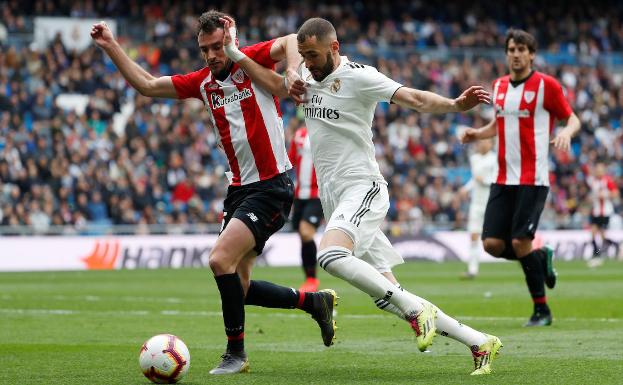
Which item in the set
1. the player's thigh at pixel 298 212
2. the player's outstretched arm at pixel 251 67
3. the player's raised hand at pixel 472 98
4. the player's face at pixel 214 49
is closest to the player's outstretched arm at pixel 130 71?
the player's face at pixel 214 49

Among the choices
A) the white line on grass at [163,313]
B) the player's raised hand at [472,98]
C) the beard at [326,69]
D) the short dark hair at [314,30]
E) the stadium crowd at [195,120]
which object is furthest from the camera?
the stadium crowd at [195,120]

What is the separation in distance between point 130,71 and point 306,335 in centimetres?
314

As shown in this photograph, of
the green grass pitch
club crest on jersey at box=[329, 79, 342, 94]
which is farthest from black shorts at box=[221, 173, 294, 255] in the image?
the green grass pitch

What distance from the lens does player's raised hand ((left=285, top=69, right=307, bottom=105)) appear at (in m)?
7.22

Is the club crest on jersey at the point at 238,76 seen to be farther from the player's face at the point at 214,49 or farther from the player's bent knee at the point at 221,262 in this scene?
the player's bent knee at the point at 221,262

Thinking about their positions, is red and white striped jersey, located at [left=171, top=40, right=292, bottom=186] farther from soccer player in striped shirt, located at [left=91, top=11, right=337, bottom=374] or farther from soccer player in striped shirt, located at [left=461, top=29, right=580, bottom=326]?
soccer player in striped shirt, located at [left=461, top=29, right=580, bottom=326]

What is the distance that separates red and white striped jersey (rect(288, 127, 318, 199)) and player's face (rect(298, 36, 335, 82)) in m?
8.16

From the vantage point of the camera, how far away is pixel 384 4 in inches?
1517

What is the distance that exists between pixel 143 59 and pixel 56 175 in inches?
238

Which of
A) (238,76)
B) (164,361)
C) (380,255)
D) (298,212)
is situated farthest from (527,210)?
(298,212)

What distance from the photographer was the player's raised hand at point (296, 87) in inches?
284

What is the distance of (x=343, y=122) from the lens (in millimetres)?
7602

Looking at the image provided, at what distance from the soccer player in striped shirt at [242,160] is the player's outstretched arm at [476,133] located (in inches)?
109

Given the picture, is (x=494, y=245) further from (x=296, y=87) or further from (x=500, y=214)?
(x=296, y=87)
